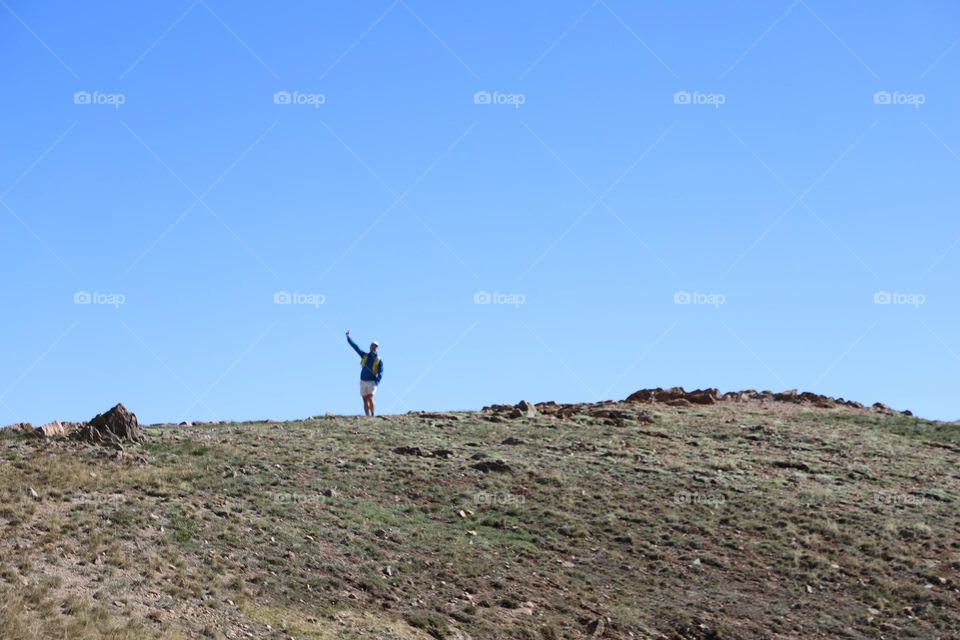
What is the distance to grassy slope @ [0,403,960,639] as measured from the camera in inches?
780

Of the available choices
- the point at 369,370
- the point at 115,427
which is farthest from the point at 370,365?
the point at 115,427

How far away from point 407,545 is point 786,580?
799 centimetres

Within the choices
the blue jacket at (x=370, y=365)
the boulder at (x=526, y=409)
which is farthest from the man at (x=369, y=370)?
the boulder at (x=526, y=409)

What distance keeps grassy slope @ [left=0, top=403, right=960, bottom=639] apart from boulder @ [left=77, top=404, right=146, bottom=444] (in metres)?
0.65

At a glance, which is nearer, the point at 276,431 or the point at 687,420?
the point at 276,431

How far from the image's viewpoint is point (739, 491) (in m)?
29.4

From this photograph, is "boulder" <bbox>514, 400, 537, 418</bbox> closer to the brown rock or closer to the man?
the man

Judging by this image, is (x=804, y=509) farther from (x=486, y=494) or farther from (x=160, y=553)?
(x=160, y=553)

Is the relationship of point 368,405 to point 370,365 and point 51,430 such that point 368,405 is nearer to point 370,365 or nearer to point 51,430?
→ point 370,365

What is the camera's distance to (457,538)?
Answer: 2423 centimetres

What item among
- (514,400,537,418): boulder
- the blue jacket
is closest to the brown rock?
the blue jacket

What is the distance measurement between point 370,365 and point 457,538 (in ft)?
27.8

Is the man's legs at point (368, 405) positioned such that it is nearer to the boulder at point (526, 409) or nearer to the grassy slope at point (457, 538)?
the grassy slope at point (457, 538)

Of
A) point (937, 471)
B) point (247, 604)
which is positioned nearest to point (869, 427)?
point (937, 471)
